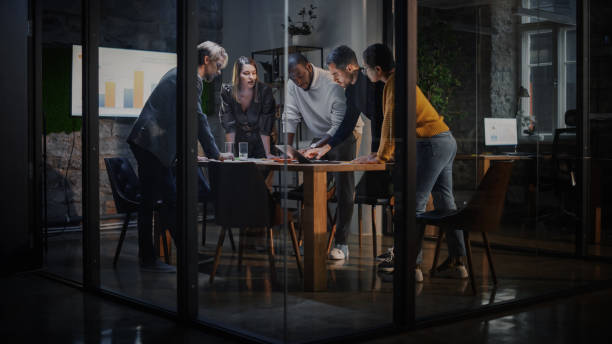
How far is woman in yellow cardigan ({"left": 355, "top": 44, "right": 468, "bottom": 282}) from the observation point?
3.79 m

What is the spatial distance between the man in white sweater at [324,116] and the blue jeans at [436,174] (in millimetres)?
441

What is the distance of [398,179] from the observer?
3.89m

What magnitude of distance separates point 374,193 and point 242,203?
0.68 meters

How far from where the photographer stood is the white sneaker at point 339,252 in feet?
12.1

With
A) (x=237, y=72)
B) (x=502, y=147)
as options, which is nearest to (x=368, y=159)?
(x=237, y=72)

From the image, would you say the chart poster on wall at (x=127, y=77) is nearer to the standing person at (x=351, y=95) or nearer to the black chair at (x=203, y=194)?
the black chair at (x=203, y=194)

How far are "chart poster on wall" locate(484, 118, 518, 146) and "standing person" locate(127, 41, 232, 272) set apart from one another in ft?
5.16

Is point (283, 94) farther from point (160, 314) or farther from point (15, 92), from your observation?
point (15, 92)

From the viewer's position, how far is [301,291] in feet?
11.7

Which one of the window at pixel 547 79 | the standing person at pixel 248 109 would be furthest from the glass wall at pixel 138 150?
the window at pixel 547 79

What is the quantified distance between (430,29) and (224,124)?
1.21 metres

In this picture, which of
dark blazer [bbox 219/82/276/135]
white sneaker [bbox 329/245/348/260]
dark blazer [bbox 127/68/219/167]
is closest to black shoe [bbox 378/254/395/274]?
white sneaker [bbox 329/245/348/260]

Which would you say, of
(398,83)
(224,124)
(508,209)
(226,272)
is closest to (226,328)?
(226,272)

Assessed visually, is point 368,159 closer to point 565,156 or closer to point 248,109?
point 248,109
